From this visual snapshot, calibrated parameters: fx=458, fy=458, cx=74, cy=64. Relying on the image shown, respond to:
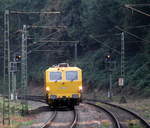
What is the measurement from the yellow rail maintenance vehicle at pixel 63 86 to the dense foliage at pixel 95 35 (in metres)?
7.81

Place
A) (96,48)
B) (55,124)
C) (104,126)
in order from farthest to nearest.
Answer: (96,48) < (55,124) < (104,126)

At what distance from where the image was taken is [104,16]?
58.0m

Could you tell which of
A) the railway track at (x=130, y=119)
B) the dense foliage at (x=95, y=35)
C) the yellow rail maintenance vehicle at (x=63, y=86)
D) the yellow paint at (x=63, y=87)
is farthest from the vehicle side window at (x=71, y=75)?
the dense foliage at (x=95, y=35)

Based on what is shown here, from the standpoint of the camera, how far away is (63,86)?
103ft

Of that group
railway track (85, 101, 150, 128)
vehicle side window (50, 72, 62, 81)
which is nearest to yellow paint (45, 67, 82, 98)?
vehicle side window (50, 72, 62, 81)

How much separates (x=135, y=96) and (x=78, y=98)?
13394 millimetres

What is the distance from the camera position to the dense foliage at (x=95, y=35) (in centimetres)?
4691

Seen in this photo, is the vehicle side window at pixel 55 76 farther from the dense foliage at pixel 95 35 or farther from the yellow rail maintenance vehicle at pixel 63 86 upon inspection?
the dense foliage at pixel 95 35

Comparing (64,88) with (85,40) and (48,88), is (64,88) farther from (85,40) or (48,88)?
(85,40)

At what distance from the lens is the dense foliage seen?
4691cm

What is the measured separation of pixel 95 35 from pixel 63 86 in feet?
97.2

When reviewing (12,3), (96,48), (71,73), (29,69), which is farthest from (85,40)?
(71,73)

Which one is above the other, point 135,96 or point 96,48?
point 96,48

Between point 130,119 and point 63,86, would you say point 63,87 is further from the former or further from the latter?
point 130,119
